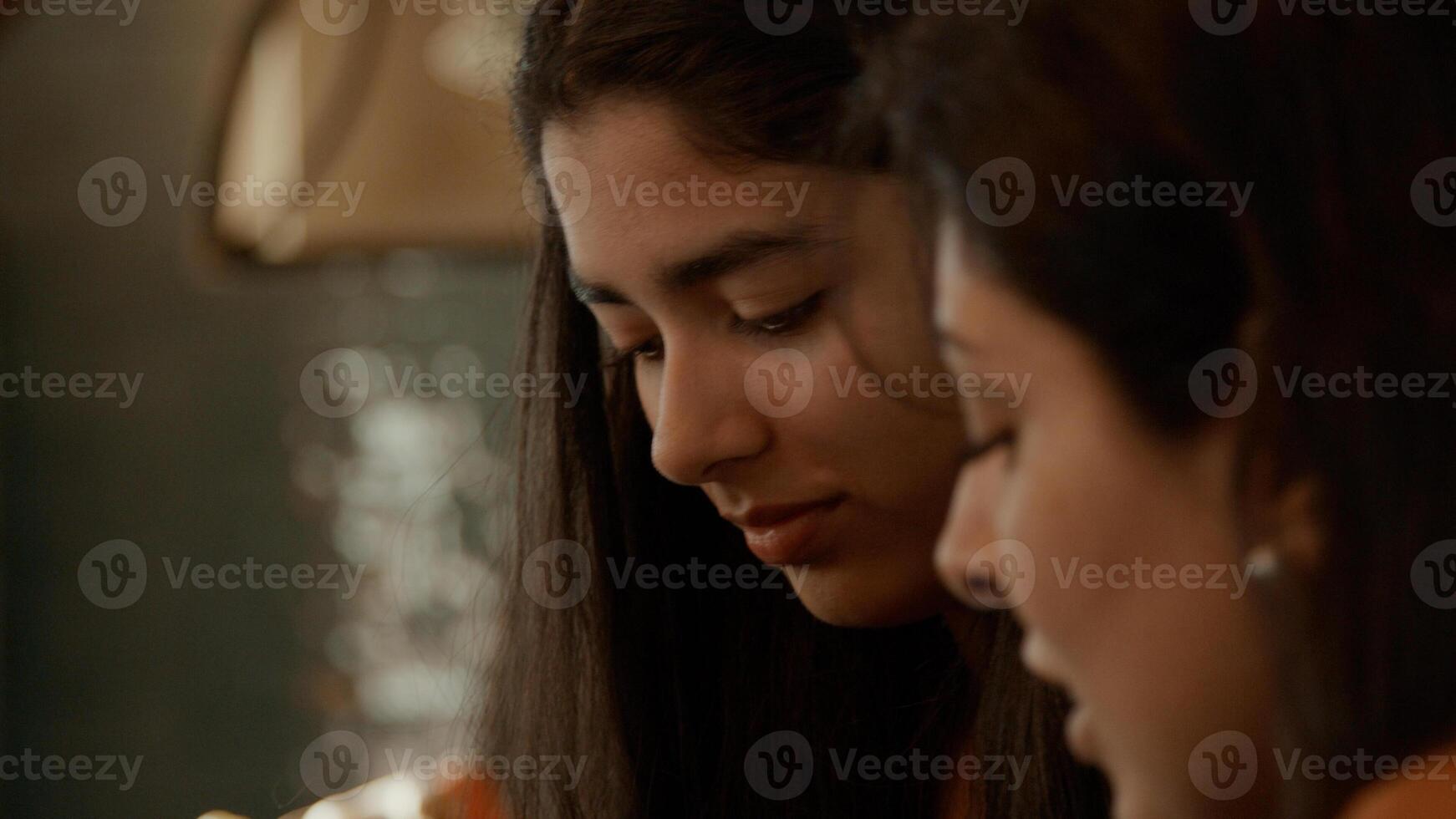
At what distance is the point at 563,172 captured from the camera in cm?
79

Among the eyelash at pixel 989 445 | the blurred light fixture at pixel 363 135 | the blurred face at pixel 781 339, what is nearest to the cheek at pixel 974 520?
the eyelash at pixel 989 445

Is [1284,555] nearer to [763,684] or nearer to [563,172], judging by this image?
[563,172]

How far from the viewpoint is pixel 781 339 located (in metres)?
0.73

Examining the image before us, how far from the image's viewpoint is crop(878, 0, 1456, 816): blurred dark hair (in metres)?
0.33

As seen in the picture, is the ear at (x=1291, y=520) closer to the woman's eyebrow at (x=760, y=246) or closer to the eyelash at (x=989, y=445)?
the eyelash at (x=989, y=445)

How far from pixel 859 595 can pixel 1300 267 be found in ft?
1.56

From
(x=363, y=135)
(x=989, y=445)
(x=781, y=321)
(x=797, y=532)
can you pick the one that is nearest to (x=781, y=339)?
(x=781, y=321)

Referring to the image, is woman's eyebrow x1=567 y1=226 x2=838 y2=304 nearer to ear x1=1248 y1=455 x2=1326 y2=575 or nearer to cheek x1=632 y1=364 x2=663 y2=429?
cheek x1=632 y1=364 x2=663 y2=429

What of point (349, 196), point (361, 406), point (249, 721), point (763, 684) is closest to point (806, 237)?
point (763, 684)

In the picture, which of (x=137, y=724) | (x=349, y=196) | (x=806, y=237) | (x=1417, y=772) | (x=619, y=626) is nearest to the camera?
(x=1417, y=772)

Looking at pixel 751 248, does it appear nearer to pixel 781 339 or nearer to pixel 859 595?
pixel 781 339

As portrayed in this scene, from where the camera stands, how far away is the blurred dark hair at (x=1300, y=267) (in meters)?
0.33

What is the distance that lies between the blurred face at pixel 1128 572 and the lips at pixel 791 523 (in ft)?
1.35

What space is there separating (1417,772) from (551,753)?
0.75 m
